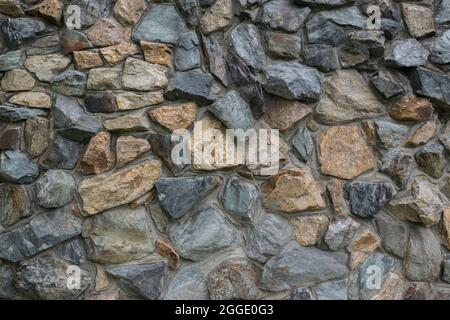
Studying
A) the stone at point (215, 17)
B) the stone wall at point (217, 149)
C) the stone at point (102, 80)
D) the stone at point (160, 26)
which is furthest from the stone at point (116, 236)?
the stone at point (215, 17)

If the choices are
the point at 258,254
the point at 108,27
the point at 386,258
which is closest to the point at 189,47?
the point at 108,27

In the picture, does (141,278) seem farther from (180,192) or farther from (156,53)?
(156,53)

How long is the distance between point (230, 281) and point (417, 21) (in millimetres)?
1576

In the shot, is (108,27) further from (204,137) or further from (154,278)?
(154,278)

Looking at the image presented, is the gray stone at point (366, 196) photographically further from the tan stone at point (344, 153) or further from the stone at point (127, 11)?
the stone at point (127, 11)

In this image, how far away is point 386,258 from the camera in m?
2.38

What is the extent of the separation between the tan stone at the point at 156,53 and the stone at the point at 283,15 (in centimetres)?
49

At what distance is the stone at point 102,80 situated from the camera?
87.7 inches

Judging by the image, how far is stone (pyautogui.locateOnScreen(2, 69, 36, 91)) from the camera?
2.22 m

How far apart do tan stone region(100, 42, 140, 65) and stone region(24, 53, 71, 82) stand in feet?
0.57

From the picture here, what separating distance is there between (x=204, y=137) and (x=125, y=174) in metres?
0.39

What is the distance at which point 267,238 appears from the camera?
2.27 metres

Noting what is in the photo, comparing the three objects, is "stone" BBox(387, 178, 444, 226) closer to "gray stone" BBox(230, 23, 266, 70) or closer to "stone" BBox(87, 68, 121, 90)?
"gray stone" BBox(230, 23, 266, 70)

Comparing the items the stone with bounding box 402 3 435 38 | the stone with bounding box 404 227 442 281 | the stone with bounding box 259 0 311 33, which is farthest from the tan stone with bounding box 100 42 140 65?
the stone with bounding box 404 227 442 281
